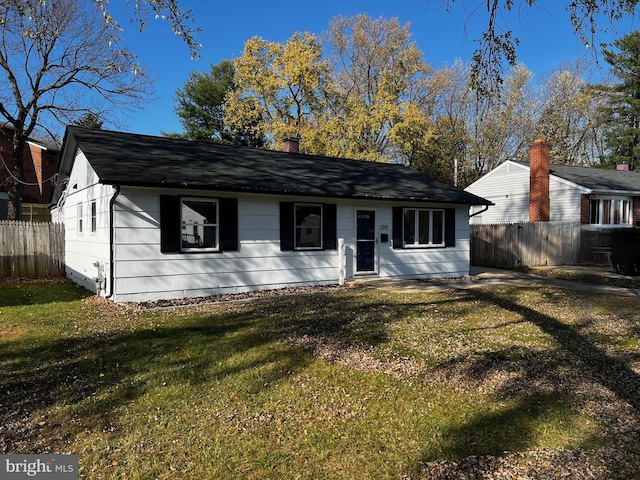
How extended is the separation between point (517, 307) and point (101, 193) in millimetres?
9418

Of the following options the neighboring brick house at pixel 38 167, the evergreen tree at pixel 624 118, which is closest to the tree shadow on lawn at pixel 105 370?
the neighboring brick house at pixel 38 167

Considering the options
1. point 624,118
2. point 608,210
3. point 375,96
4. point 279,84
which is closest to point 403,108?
point 375,96

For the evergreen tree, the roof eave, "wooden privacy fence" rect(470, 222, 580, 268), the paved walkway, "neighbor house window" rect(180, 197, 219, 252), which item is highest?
the evergreen tree

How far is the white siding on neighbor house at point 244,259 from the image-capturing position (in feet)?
30.0

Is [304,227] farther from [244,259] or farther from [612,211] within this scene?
[612,211]

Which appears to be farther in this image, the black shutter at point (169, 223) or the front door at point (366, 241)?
the front door at point (366, 241)

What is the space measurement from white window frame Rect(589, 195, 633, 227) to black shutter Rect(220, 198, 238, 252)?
19309 millimetres

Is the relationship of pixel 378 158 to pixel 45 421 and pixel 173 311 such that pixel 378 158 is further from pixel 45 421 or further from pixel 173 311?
pixel 45 421

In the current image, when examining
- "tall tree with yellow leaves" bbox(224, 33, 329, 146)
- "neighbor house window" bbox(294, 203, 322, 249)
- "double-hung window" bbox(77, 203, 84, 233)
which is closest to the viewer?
"neighbor house window" bbox(294, 203, 322, 249)

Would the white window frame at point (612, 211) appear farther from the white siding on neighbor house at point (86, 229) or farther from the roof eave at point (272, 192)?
the white siding on neighbor house at point (86, 229)

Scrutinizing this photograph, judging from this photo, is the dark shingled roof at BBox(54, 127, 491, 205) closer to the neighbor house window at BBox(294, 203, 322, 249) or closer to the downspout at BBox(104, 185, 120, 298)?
the downspout at BBox(104, 185, 120, 298)

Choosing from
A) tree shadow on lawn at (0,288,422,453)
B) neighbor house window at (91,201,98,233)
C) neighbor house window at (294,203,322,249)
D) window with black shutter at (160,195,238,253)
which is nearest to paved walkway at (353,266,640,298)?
neighbor house window at (294,203,322,249)

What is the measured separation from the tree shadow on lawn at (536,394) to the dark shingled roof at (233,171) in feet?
21.7

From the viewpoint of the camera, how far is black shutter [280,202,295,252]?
11055 mm
